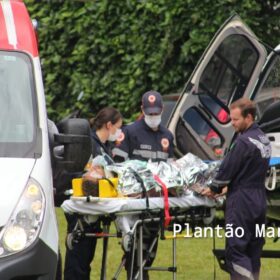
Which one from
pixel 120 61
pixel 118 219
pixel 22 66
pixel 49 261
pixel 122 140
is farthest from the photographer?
pixel 120 61

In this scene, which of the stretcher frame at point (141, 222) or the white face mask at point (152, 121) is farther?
the white face mask at point (152, 121)

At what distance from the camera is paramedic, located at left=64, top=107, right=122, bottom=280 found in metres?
10.0

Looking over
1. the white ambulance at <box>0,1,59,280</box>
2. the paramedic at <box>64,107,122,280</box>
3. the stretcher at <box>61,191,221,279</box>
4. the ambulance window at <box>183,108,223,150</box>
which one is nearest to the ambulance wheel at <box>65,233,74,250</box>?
the stretcher at <box>61,191,221,279</box>

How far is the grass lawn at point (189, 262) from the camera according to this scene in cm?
1179

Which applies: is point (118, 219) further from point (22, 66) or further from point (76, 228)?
point (22, 66)

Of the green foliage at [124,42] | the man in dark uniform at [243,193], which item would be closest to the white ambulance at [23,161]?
the man in dark uniform at [243,193]

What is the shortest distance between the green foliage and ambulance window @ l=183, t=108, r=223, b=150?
329 cm

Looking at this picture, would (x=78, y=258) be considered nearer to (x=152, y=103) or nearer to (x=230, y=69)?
(x=152, y=103)

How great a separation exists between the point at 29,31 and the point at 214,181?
2.12 meters

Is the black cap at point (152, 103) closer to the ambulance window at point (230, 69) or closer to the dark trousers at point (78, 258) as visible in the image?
the dark trousers at point (78, 258)

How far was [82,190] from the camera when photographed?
9.25 metres

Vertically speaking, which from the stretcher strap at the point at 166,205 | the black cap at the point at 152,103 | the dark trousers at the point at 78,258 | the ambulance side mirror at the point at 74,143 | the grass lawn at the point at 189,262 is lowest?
the grass lawn at the point at 189,262

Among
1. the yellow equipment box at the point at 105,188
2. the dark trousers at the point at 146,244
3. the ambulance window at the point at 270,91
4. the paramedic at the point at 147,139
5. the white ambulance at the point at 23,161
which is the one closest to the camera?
the white ambulance at the point at 23,161

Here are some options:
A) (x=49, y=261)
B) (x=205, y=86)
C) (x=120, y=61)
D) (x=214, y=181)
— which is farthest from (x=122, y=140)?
(x=120, y=61)
